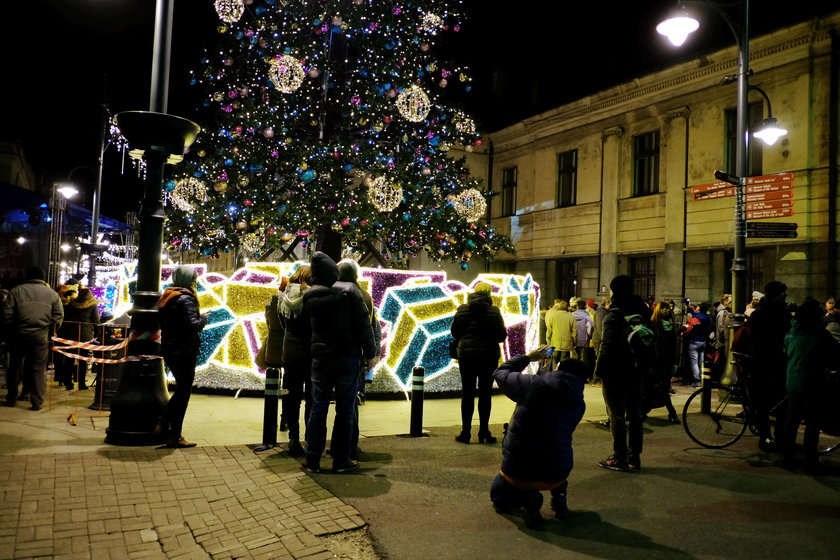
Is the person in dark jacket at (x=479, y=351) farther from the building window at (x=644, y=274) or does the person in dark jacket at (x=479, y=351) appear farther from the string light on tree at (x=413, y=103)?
the building window at (x=644, y=274)

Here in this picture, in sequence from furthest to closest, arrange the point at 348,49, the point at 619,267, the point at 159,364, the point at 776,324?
1. the point at 619,267
2. the point at 348,49
3. the point at 776,324
4. the point at 159,364

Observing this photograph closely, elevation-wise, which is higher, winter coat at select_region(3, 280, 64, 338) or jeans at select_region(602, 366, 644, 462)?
winter coat at select_region(3, 280, 64, 338)

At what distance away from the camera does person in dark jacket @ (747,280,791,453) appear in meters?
7.27

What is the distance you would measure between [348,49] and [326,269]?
29.4 ft

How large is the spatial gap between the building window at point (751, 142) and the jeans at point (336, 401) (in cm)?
1528

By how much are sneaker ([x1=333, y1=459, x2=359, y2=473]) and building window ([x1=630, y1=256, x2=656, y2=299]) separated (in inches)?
641

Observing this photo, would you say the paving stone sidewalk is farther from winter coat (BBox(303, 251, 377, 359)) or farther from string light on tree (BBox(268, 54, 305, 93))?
string light on tree (BBox(268, 54, 305, 93))

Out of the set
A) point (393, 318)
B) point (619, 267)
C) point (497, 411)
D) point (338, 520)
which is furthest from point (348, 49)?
point (619, 267)

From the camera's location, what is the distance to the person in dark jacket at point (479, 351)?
7258 mm

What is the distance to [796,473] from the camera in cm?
629

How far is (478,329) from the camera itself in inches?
290

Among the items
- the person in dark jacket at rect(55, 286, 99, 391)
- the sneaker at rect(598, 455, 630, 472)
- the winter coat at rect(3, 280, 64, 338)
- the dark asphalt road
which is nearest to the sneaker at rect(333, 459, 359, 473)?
the dark asphalt road

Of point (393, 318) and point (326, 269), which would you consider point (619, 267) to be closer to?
point (393, 318)

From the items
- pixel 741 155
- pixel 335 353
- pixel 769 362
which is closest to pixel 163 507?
pixel 335 353
